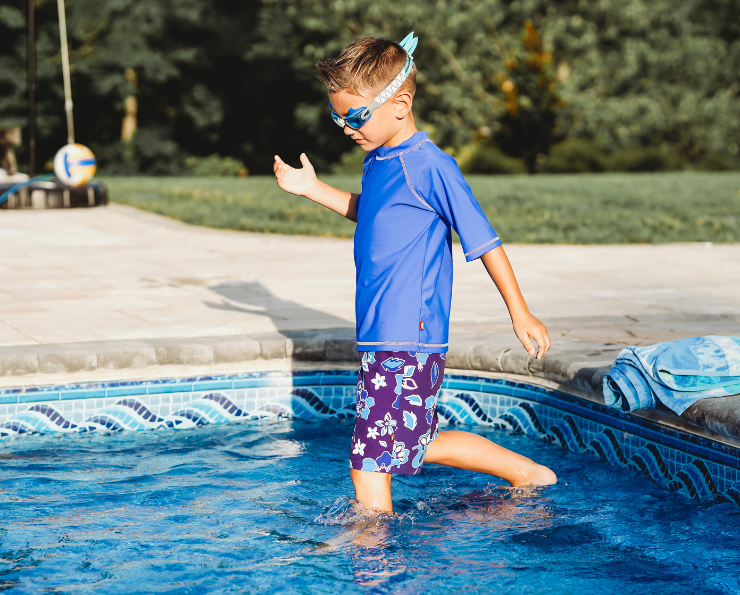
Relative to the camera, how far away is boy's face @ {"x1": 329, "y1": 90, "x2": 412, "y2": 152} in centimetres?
288

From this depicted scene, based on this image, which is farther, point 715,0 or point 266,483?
point 715,0

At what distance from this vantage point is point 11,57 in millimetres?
28672

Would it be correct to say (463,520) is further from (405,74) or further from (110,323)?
(110,323)

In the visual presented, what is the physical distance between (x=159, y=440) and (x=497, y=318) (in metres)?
2.23

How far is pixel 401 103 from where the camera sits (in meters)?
2.91

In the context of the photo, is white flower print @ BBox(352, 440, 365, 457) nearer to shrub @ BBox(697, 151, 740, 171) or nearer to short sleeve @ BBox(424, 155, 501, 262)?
short sleeve @ BBox(424, 155, 501, 262)

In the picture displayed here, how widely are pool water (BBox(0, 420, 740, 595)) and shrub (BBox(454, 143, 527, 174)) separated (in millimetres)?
21165

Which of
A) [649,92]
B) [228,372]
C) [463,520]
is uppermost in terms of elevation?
[649,92]

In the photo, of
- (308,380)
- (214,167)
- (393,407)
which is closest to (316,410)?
(308,380)

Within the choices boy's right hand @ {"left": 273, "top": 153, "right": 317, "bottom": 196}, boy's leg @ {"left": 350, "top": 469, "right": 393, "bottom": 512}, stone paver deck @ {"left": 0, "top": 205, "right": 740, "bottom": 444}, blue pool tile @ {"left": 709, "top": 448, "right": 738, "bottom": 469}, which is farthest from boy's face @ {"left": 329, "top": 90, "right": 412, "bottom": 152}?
blue pool tile @ {"left": 709, "top": 448, "right": 738, "bottom": 469}

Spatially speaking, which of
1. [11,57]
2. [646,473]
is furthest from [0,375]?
[11,57]

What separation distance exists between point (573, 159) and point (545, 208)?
1279cm

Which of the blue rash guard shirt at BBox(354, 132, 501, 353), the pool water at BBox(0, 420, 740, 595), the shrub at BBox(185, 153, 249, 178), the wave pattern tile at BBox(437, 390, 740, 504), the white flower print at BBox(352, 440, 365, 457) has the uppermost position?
the shrub at BBox(185, 153, 249, 178)

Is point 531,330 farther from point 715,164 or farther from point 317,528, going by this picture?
point 715,164
